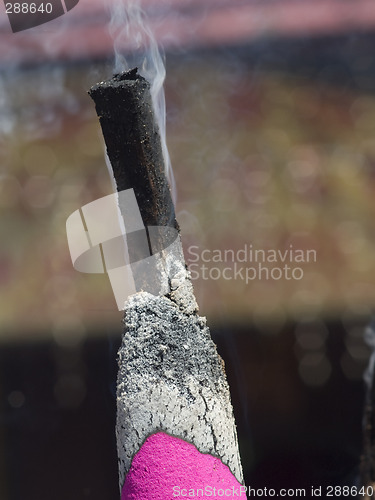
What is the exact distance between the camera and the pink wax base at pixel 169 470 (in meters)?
0.38

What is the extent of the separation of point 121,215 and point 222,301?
265 millimetres

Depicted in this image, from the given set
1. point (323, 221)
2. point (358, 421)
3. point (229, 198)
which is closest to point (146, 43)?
point (229, 198)

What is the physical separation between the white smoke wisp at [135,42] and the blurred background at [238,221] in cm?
4

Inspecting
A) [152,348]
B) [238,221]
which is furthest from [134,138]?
[238,221]

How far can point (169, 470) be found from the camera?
377 millimetres

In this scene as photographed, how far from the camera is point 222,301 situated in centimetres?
64

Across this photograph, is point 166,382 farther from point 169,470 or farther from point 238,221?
point 238,221

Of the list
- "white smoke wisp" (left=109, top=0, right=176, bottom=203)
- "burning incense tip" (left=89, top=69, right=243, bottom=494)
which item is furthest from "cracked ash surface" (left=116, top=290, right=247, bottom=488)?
"white smoke wisp" (left=109, top=0, right=176, bottom=203)

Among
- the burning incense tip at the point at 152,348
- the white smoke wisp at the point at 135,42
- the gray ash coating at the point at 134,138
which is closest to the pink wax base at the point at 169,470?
the burning incense tip at the point at 152,348

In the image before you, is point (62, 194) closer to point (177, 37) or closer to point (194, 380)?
point (177, 37)

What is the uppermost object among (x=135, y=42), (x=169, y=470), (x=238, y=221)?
(x=135, y=42)

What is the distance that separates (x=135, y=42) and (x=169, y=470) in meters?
0.47

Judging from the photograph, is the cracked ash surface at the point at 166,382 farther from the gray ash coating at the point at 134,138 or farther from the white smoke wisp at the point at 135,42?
the white smoke wisp at the point at 135,42

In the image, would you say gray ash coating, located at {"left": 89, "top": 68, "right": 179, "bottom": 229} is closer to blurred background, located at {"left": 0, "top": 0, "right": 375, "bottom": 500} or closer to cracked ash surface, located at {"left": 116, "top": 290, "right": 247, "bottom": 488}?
cracked ash surface, located at {"left": 116, "top": 290, "right": 247, "bottom": 488}
